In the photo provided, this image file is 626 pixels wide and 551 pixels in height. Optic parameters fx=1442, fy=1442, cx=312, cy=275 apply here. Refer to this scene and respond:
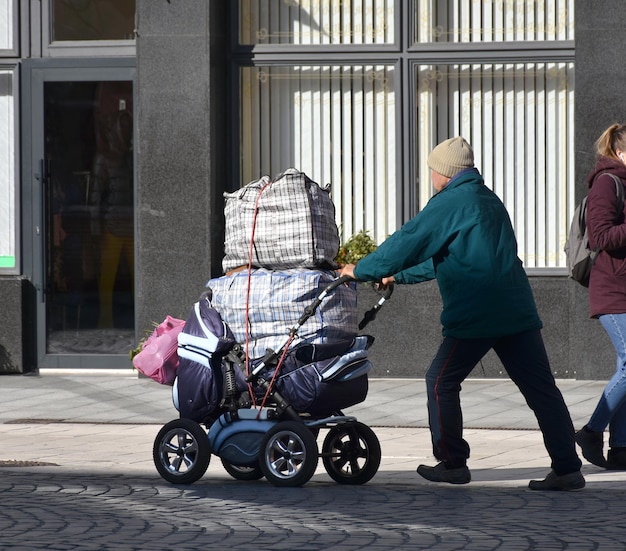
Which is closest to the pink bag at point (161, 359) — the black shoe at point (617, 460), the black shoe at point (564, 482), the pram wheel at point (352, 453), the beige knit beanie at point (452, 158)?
the pram wheel at point (352, 453)

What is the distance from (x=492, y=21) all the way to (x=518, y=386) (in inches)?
247

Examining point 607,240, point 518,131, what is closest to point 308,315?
point 607,240

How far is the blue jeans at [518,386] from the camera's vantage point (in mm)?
7074

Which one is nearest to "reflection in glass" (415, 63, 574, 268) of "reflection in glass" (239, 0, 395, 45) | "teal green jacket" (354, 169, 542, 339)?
"reflection in glass" (239, 0, 395, 45)

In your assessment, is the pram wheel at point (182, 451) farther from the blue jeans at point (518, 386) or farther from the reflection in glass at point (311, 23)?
the reflection in glass at point (311, 23)

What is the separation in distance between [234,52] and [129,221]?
1785mm

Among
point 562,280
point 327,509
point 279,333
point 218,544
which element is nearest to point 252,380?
point 279,333

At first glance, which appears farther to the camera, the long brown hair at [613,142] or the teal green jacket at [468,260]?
the long brown hair at [613,142]

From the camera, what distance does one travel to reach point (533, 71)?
12750mm

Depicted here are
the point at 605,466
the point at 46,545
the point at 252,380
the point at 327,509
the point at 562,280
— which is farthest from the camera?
the point at 562,280

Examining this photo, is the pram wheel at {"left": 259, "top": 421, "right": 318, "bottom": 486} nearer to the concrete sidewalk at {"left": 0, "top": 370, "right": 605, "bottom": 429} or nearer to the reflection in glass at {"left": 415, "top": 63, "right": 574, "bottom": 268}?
the concrete sidewalk at {"left": 0, "top": 370, "right": 605, "bottom": 429}

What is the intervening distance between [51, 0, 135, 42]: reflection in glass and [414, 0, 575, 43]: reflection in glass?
2.60 metres

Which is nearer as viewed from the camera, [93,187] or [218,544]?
[218,544]

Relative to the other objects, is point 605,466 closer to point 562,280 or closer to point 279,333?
point 279,333
